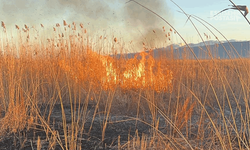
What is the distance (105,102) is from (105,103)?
0.03 meters

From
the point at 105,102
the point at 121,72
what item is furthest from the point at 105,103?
the point at 121,72

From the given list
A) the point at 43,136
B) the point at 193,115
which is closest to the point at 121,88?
the point at 193,115

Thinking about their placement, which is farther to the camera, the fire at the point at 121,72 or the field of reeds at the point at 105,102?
the fire at the point at 121,72

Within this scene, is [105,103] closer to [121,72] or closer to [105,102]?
[105,102]

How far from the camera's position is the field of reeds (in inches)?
80.8

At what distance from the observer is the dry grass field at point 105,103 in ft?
6.67

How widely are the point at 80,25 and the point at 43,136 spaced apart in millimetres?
2789

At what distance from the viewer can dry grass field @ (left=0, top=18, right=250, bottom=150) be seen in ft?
6.67

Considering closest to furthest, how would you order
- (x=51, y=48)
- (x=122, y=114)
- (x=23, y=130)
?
(x=23, y=130), (x=122, y=114), (x=51, y=48)

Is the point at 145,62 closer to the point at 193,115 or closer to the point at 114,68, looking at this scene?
the point at 114,68

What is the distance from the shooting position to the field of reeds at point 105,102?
6.73 feet

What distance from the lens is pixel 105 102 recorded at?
10.5 feet

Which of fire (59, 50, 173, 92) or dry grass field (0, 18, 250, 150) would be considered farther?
fire (59, 50, 173, 92)

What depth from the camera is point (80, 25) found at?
449cm
